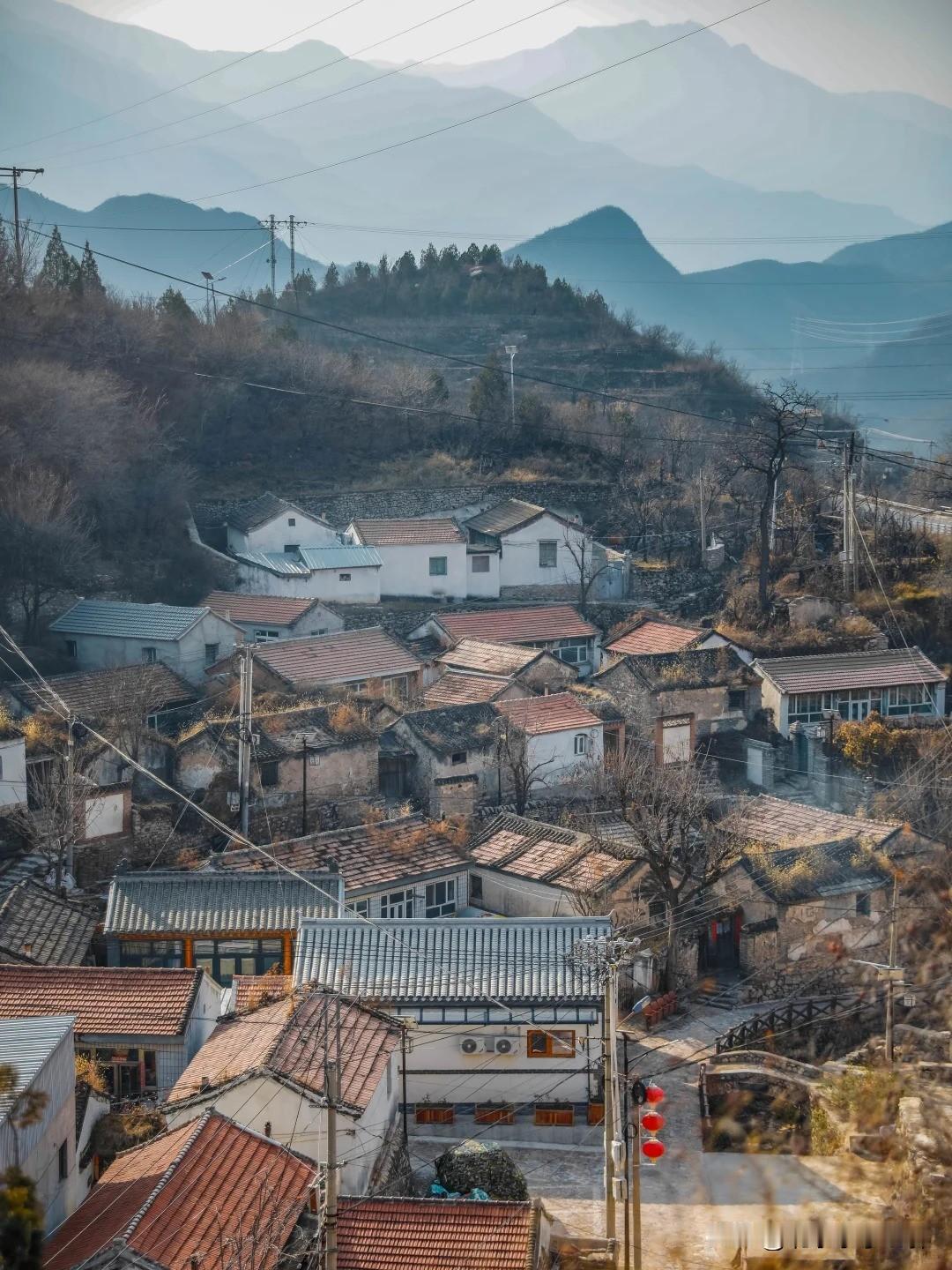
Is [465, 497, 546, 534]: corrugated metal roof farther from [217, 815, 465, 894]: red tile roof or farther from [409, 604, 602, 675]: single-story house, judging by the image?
[217, 815, 465, 894]: red tile roof

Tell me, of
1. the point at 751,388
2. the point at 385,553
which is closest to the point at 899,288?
the point at 751,388

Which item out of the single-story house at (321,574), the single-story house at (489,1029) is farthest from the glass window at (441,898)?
the single-story house at (321,574)

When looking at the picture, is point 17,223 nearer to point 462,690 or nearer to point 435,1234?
point 462,690

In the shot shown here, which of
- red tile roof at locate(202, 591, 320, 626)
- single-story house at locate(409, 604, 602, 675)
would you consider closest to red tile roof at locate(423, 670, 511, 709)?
single-story house at locate(409, 604, 602, 675)

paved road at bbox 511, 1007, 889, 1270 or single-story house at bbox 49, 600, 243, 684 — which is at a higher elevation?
single-story house at bbox 49, 600, 243, 684

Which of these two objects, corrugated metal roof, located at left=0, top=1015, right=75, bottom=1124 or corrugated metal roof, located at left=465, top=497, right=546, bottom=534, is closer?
corrugated metal roof, located at left=0, top=1015, right=75, bottom=1124

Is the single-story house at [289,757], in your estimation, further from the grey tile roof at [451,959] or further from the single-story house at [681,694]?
the grey tile roof at [451,959]
